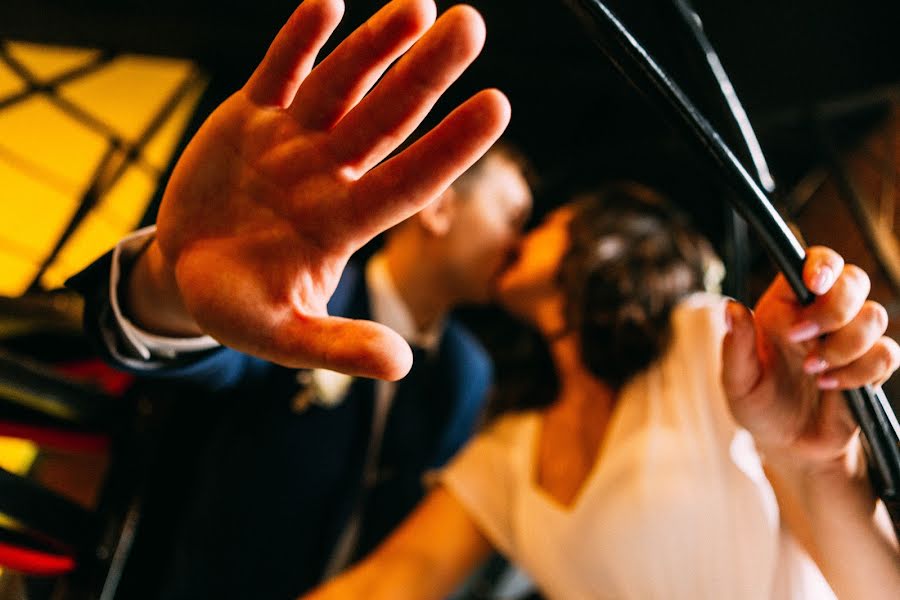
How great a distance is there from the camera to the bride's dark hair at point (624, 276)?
112cm

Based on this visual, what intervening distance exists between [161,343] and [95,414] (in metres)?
0.10

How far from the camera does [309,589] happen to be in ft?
3.53

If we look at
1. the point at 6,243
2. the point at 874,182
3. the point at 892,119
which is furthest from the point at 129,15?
the point at 892,119

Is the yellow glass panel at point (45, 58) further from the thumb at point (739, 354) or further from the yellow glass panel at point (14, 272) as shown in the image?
the thumb at point (739, 354)

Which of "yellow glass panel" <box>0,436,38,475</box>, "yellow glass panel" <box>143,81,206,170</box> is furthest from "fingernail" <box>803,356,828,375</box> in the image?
"yellow glass panel" <box>0,436,38,475</box>

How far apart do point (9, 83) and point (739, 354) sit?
557mm

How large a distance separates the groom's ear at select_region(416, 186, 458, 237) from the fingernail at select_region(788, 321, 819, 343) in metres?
0.93

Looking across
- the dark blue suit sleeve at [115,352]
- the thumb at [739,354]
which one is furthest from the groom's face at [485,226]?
the thumb at [739,354]

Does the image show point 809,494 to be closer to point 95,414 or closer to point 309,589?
point 95,414

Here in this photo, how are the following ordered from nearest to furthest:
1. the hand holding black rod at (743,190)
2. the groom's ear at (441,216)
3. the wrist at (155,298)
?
1. the hand holding black rod at (743,190)
2. the wrist at (155,298)
3. the groom's ear at (441,216)

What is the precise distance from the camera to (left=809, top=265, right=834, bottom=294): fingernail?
37cm

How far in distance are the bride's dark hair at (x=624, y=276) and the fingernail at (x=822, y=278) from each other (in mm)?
737

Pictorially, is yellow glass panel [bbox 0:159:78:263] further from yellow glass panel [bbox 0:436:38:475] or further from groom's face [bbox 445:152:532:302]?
groom's face [bbox 445:152:532:302]

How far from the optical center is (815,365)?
44cm
